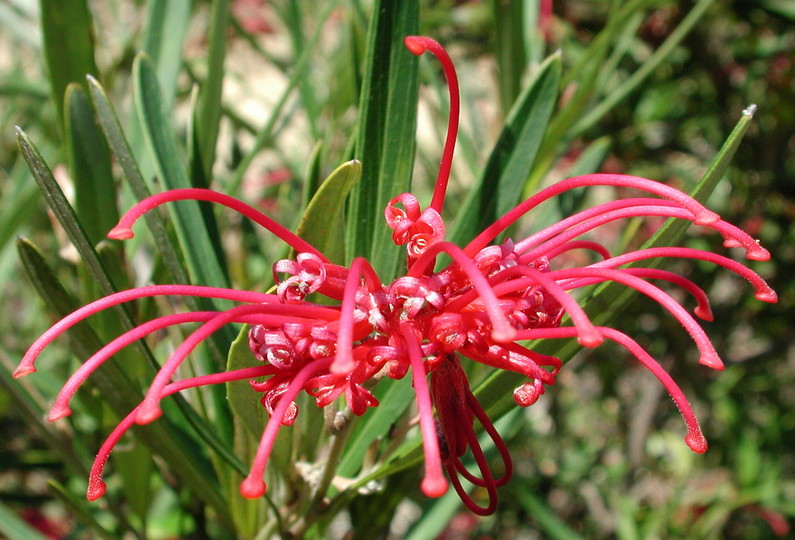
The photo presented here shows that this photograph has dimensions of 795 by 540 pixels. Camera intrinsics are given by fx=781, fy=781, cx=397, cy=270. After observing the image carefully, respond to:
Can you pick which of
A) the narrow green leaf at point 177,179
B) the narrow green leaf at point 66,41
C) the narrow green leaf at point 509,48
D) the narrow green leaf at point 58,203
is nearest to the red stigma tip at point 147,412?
the narrow green leaf at point 58,203

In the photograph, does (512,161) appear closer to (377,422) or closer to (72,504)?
(377,422)

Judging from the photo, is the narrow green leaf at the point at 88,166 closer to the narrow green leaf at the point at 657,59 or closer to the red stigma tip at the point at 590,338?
the red stigma tip at the point at 590,338

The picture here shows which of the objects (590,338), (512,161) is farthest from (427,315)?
(512,161)

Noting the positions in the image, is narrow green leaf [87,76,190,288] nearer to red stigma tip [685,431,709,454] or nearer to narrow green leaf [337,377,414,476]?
narrow green leaf [337,377,414,476]

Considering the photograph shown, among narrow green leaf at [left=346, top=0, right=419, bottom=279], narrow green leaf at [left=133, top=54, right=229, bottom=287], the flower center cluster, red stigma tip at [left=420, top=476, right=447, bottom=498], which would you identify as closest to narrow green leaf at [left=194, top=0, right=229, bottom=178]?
narrow green leaf at [left=133, top=54, right=229, bottom=287]

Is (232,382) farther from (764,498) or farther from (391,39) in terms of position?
(764,498)

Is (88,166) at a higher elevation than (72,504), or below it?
higher

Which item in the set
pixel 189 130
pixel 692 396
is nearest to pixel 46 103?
pixel 189 130
